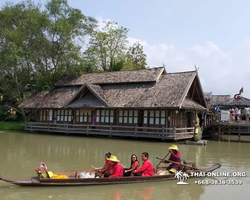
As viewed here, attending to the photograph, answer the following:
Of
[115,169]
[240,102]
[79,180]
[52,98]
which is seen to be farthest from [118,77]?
[79,180]

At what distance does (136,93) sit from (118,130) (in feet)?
11.9

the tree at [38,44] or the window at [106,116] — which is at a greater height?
the tree at [38,44]

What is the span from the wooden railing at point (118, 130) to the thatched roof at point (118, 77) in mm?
4722

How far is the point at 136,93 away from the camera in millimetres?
25656

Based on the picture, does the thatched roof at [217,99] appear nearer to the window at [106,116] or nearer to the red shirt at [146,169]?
the window at [106,116]

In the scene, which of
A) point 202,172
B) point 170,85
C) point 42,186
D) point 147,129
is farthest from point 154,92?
point 42,186

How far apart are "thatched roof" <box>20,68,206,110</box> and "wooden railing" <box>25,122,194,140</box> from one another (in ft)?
6.10

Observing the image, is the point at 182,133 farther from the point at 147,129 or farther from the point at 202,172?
the point at 202,172

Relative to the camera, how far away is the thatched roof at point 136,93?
2339cm

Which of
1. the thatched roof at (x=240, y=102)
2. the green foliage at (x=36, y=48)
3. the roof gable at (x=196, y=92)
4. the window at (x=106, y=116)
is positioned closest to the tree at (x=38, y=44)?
the green foliage at (x=36, y=48)

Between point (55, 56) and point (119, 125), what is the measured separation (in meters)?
14.1

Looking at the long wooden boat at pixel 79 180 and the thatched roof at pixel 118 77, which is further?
the thatched roof at pixel 118 77

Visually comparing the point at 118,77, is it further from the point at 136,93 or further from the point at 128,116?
the point at 128,116

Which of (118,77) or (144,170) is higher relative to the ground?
(118,77)
